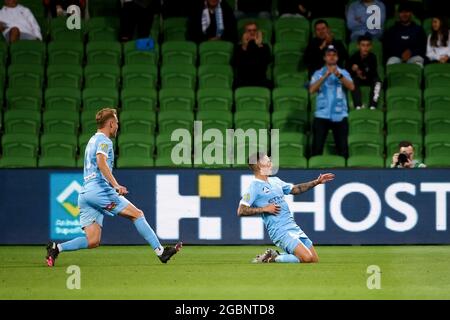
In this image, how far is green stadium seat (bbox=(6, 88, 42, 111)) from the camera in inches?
716

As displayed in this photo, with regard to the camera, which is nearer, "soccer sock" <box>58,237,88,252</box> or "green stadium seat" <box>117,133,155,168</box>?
"soccer sock" <box>58,237,88,252</box>

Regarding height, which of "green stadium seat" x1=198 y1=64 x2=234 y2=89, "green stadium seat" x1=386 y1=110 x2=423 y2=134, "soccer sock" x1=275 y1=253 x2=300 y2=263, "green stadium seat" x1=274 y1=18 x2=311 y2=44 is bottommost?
"soccer sock" x1=275 y1=253 x2=300 y2=263

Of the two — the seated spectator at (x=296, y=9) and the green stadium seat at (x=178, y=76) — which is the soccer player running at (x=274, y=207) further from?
the seated spectator at (x=296, y=9)

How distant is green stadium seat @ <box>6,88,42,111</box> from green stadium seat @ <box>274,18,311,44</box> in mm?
3869

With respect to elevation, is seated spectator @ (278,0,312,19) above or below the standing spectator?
above

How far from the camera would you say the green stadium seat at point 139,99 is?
1800 cm

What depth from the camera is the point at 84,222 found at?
13.2m

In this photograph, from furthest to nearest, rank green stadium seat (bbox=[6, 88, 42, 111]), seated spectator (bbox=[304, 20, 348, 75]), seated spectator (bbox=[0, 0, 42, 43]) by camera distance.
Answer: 1. seated spectator (bbox=[0, 0, 42, 43])
2. green stadium seat (bbox=[6, 88, 42, 111])
3. seated spectator (bbox=[304, 20, 348, 75])

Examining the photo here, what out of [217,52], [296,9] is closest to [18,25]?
[217,52]

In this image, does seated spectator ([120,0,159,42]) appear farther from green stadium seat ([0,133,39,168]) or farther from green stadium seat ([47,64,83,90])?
green stadium seat ([0,133,39,168])

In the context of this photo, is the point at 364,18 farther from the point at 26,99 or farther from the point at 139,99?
the point at 26,99

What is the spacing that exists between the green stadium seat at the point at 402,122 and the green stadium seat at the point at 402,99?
40cm

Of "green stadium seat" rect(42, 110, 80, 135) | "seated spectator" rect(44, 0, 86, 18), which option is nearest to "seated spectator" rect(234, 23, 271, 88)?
"green stadium seat" rect(42, 110, 80, 135)

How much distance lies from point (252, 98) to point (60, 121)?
283cm
